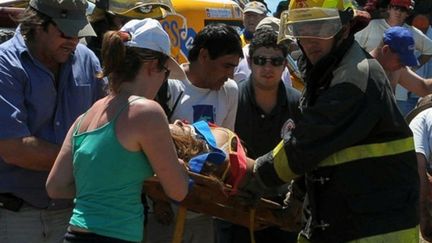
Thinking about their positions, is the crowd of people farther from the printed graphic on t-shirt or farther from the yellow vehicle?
the yellow vehicle

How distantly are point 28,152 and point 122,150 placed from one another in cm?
83

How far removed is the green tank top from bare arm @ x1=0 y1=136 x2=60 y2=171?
1.91 feet

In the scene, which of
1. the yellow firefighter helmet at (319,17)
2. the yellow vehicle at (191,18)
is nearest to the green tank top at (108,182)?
the yellow firefighter helmet at (319,17)

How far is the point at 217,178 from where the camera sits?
4.42 metres

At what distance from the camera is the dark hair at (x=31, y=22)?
4508mm

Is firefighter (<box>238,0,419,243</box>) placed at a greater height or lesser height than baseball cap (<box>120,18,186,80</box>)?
lesser

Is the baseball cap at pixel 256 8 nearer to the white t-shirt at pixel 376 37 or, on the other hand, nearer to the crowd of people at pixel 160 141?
the white t-shirt at pixel 376 37

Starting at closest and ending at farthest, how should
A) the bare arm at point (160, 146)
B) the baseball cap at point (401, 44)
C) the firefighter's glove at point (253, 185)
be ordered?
the bare arm at point (160, 146), the firefighter's glove at point (253, 185), the baseball cap at point (401, 44)

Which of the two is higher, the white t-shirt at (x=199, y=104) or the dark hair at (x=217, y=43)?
the dark hair at (x=217, y=43)

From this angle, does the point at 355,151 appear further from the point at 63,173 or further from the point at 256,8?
the point at 256,8

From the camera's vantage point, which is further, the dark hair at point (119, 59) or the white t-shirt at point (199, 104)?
the white t-shirt at point (199, 104)

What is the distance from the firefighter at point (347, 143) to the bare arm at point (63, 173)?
39.0 inches

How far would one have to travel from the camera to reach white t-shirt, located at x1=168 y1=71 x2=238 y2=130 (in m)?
5.29

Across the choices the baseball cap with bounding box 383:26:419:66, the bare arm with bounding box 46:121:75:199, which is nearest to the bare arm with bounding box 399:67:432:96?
the baseball cap with bounding box 383:26:419:66
